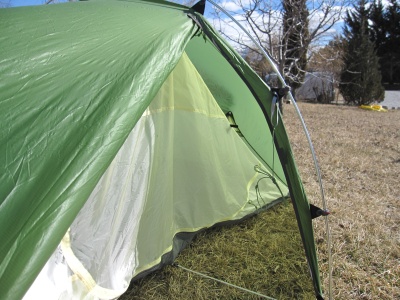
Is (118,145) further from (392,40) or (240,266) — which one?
(392,40)

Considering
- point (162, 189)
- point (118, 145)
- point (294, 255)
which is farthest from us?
point (294, 255)

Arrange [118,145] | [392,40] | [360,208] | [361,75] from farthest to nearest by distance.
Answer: [392,40] < [361,75] < [360,208] < [118,145]

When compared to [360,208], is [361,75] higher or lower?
higher

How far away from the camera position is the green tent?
0.94 meters

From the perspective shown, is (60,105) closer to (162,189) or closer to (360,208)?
(162,189)

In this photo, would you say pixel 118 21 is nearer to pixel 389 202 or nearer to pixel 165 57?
pixel 165 57

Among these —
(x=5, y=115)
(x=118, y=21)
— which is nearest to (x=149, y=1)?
(x=118, y=21)

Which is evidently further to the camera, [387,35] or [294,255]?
[387,35]

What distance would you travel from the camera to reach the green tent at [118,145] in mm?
937

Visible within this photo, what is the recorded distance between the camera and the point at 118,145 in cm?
104

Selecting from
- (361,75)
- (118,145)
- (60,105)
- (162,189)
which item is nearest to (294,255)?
(162,189)

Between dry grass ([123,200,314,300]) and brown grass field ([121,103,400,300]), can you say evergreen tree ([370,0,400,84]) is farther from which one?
dry grass ([123,200,314,300])

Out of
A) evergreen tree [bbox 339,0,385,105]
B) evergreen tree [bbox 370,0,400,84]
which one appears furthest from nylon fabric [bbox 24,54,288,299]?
evergreen tree [bbox 370,0,400,84]

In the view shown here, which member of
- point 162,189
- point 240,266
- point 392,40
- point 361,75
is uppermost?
point 392,40
